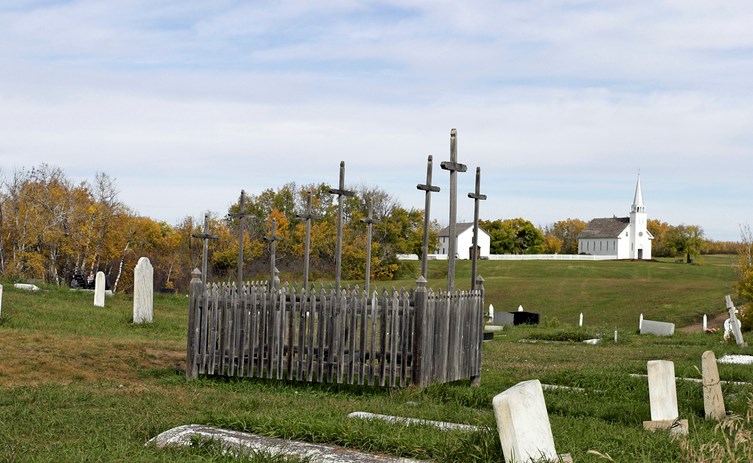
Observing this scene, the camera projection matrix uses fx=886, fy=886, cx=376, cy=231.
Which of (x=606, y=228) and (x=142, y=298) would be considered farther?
(x=606, y=228)

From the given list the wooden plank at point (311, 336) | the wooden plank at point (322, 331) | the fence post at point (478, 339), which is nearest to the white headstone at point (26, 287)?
the wooden plank at point (311, 336)

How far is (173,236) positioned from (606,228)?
86935 millimetres

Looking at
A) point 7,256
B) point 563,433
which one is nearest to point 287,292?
point 563,433

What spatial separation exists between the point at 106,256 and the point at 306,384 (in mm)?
53175

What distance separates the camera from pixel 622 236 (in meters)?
137

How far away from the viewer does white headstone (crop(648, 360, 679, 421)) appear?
8.91m

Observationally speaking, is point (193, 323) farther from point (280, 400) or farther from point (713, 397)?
point (713, 397)

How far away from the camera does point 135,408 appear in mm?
10531

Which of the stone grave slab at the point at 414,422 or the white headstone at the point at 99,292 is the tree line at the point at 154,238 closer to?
the white headstone at the point at 99,292

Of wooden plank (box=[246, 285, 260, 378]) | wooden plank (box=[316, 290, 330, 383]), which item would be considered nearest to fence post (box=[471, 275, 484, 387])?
wooden plank (box=[316, 290, 330, 383])

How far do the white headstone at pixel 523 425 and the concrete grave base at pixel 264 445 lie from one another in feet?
3.82

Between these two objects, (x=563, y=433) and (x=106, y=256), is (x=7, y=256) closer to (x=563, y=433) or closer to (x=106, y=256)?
(x=106, y=256)

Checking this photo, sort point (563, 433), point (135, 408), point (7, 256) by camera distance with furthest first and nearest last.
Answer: point (7, 256) → point (135, 408) → point (563, 433)

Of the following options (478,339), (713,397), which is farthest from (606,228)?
(713,397)
